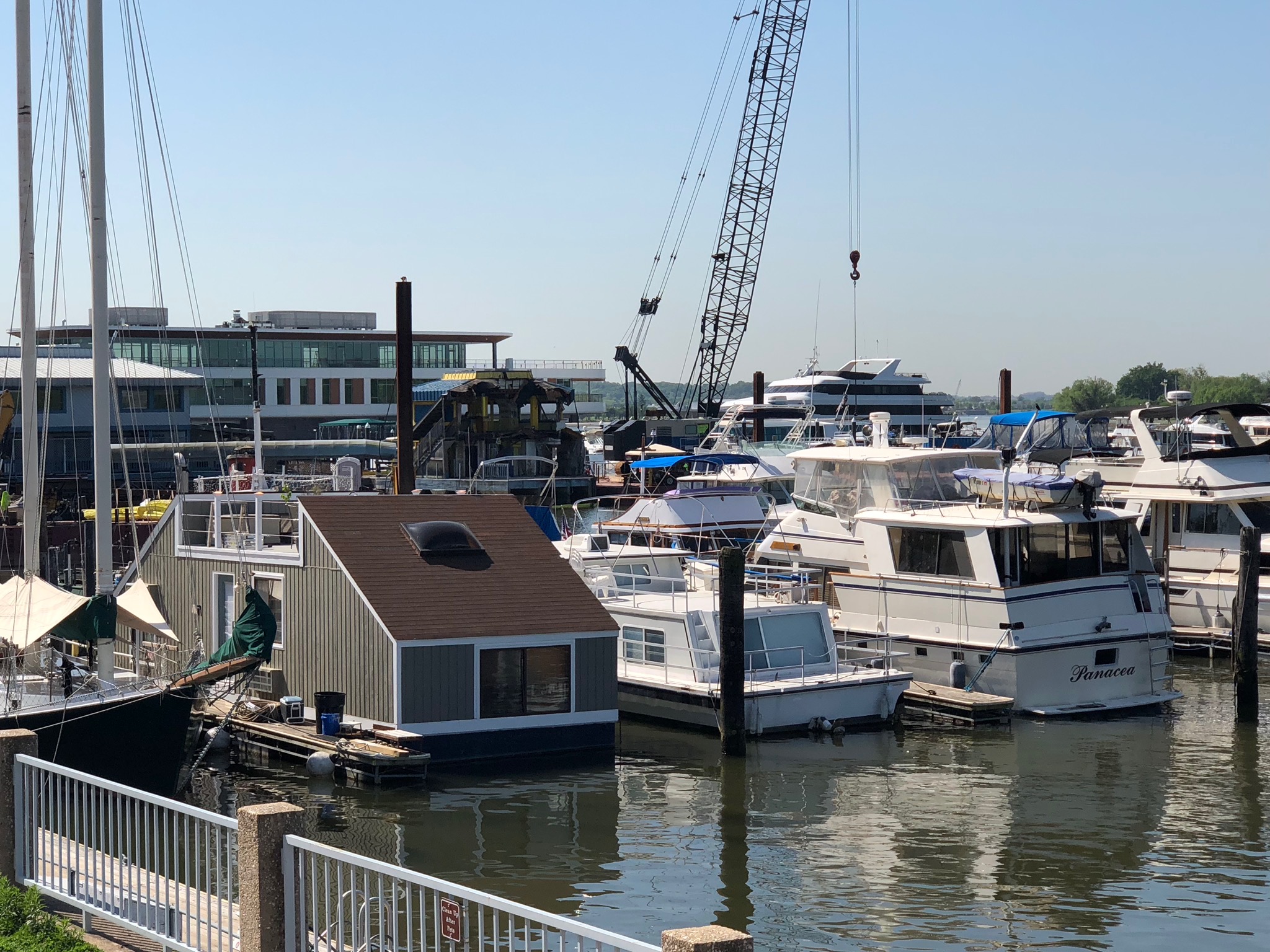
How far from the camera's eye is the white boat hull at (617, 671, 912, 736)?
2592 cm

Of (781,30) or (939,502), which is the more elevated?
(781,30)

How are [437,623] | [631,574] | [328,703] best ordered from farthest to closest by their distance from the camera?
1. [631,574]
2. [328,703]
3. [437,623]

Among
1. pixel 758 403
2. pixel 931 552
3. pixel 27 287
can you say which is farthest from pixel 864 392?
pixel 27 287

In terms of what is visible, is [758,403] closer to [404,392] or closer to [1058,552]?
[404,392]

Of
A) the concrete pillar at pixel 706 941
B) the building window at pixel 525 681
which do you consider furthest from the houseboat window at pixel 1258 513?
the concrete pillar at pixel 706 941

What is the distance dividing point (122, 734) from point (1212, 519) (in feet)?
96.1

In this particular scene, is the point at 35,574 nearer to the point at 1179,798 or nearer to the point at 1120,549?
A: the point at 1179,798

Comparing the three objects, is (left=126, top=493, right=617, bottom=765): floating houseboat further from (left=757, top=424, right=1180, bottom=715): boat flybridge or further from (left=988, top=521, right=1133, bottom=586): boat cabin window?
(left=988, top=521, right=1133, bottom=586): boat cabin window

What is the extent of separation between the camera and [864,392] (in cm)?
11381

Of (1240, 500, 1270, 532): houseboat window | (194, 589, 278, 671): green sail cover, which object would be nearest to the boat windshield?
(1240, 500, 1270, 532): houseboat window

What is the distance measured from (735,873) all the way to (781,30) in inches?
3212

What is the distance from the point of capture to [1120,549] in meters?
29.6

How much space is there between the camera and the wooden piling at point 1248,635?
2780 cm

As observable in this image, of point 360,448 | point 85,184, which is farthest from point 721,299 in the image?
point 85,184
